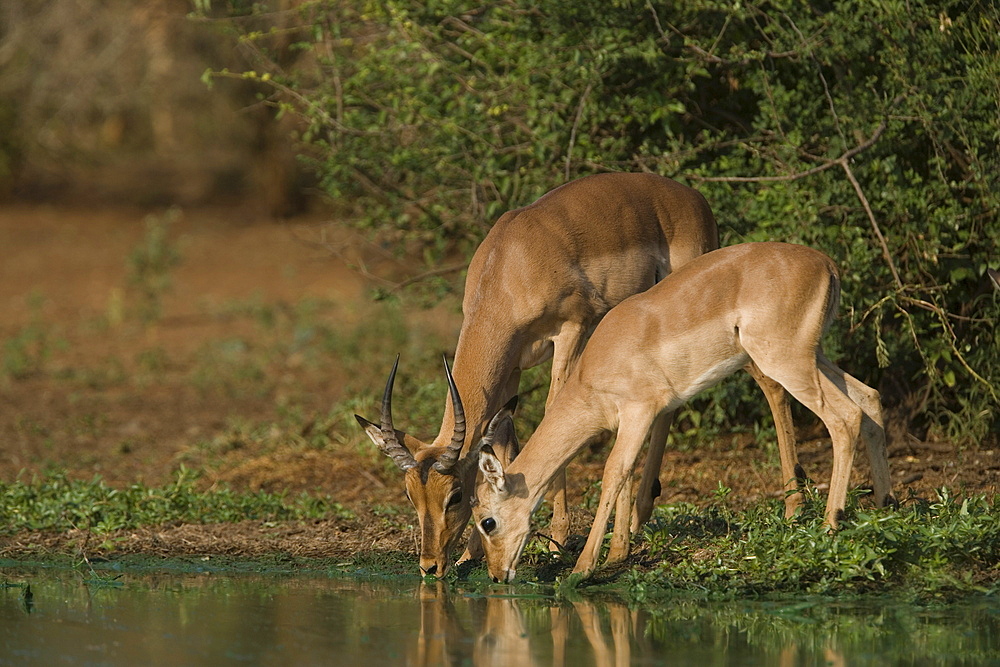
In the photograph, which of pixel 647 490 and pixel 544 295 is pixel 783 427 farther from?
pixel 544 295

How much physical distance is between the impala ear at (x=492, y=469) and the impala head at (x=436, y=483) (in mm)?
129

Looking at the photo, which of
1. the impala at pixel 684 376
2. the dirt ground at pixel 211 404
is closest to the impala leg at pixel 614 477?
the impala at pixel 684 376

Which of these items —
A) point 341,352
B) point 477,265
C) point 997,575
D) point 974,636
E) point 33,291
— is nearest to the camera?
point 974,636

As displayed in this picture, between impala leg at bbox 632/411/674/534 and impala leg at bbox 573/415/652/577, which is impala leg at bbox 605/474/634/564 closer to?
impala leg at bbox 573/415/652/577

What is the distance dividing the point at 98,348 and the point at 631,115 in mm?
8076

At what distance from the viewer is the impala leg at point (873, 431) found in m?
6.78

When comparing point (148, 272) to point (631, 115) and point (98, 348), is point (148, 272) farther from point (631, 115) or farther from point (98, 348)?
point (631, 115)

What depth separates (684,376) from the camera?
667cm

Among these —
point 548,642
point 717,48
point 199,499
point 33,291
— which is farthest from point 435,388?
point 33,291

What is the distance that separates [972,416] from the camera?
348 inches

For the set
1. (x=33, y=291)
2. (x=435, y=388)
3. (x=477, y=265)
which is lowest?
(x=33, y=291)

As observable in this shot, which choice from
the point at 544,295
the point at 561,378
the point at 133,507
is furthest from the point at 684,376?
the point at 133,507

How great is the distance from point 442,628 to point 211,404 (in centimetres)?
694

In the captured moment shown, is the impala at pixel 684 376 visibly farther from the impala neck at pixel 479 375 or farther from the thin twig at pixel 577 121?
the thin twig at pixel 577 121
